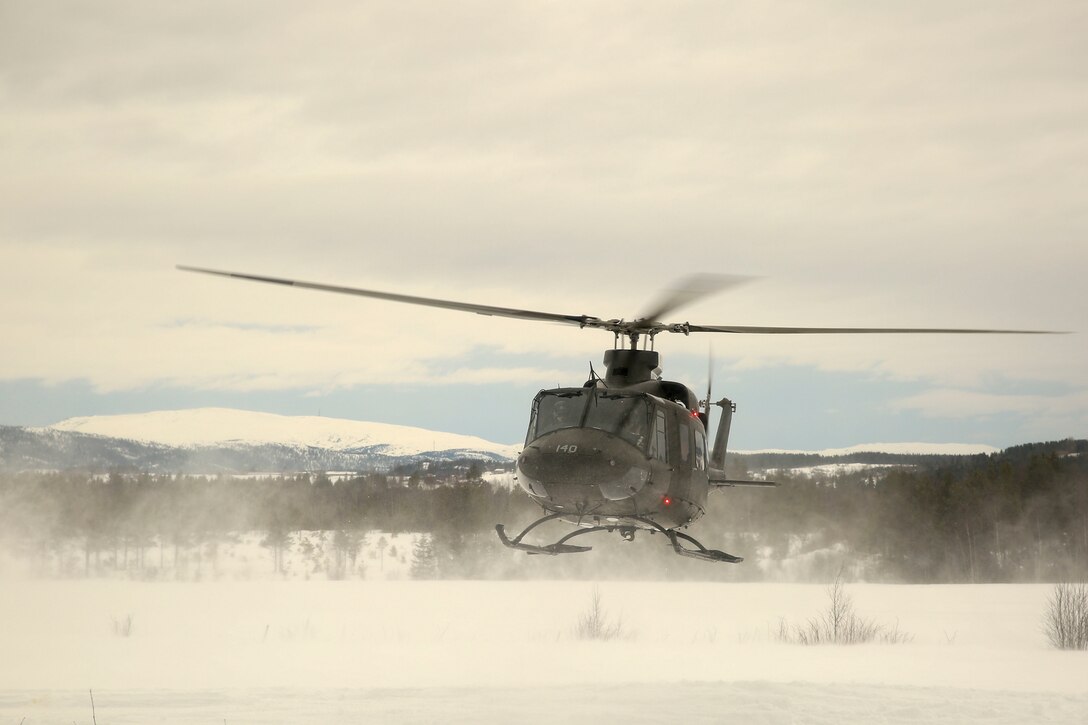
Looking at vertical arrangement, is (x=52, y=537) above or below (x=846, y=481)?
below

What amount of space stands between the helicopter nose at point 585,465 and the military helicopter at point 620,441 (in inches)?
0.6

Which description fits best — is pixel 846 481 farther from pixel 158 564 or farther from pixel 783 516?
pixel 158 564

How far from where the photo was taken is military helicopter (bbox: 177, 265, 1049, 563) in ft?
56.7

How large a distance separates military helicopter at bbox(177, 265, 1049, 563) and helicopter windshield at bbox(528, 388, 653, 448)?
16 mm

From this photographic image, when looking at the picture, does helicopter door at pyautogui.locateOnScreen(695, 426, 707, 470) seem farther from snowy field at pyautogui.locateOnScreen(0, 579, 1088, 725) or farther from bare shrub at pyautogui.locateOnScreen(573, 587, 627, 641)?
bare shrub at pyautogui.locateOnScreen(573, 587, 627, 641)

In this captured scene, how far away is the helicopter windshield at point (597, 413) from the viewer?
17672mm

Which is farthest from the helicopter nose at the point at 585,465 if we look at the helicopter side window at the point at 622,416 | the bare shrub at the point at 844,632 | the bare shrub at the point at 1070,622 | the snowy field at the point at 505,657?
the bare shrub at the point at 844,632

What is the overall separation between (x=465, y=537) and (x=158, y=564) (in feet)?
130

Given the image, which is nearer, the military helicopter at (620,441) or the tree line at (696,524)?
the military helicopter at (620,441)

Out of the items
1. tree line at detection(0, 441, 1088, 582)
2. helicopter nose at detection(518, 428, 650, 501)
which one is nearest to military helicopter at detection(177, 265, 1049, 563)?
helicopter nose at detection(518, 428, 650, 501)

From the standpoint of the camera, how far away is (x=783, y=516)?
430 feet

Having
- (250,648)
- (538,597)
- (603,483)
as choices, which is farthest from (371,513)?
(603,483)

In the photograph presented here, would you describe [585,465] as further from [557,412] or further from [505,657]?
[505,657]

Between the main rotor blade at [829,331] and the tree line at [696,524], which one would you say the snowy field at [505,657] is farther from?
the main rotor blade at [829,331]
